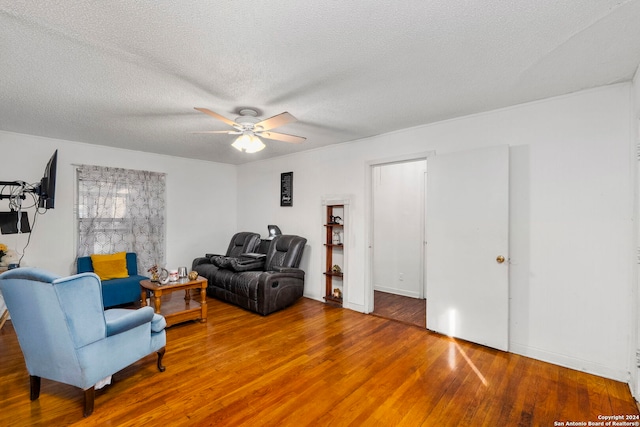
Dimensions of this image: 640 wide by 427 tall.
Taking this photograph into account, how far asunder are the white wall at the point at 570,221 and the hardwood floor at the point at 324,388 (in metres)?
0.31

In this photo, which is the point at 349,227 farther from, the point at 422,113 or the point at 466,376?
the point at 466,376

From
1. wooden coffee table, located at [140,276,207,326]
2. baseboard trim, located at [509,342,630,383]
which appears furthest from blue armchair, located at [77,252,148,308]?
baseboard trim, located at [509,342,630,383]

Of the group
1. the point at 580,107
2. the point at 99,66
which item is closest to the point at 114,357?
the point at 99,66

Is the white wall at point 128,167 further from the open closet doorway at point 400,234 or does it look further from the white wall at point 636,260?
the white wall at point 636,260

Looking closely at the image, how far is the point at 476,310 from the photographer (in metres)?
3.05

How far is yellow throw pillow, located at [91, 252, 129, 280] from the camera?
420 centimetres

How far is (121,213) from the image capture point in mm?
4730

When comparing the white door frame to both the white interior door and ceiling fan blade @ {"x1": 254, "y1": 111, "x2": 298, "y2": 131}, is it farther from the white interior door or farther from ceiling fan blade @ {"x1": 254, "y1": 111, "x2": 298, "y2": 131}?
ceiling fan blade @ {"x1": 254, "y1": 111, "x2": 298, "y2": 131}

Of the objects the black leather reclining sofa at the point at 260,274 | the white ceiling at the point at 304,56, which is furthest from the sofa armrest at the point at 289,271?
the white ceiling at the point at 304,56

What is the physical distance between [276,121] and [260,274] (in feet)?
7.44

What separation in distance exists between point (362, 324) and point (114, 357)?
256 centimetres

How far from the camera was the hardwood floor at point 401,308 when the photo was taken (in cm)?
380

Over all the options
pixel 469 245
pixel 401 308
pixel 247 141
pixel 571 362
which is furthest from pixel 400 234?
pixel 247 141

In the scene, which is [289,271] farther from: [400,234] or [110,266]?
[110,266]
